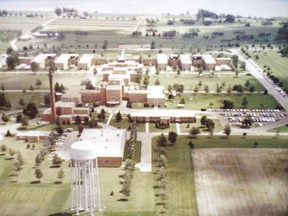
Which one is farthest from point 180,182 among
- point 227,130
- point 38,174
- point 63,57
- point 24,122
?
point 63,57

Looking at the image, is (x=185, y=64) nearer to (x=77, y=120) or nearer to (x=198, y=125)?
(x=198, y=125)

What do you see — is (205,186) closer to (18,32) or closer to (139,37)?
(139,37)

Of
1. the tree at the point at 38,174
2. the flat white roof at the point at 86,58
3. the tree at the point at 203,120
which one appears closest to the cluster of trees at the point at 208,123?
the tree at the point at 203,120

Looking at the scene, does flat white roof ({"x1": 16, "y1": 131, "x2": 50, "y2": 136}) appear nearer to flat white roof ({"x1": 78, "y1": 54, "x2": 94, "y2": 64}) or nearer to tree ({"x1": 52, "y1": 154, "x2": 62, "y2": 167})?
tree ({"x1": 52, "y1": 154, "x2": 62, "y2": 167})

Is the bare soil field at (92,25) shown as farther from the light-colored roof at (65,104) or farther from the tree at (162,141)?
the tree at (162,141)

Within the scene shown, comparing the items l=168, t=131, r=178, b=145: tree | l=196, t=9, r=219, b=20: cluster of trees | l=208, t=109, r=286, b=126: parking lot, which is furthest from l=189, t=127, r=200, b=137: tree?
l=196, t=9, r=219, b=20: cluster of trees

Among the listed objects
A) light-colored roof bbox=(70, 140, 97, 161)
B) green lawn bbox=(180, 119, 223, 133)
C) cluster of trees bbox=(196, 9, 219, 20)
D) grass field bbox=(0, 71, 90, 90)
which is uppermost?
cluster of trees bbox=(196, 9, 219, 20)

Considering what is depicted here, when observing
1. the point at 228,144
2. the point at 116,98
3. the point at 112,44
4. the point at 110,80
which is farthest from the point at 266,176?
the point at 112,44
